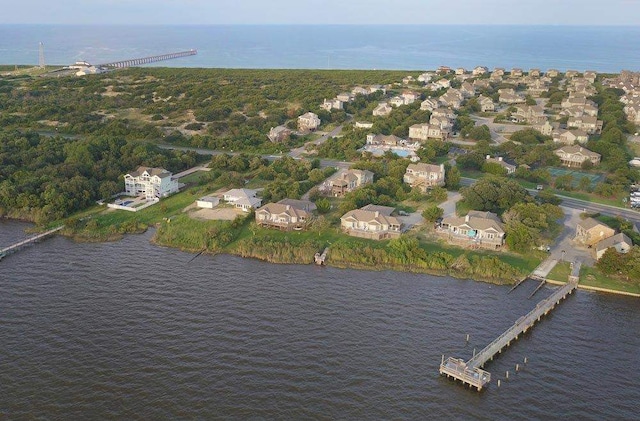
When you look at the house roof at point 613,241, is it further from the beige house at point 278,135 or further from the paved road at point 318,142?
the beige house at point 278,135

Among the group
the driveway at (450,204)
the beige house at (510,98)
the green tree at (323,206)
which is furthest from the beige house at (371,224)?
the beige house at (510,98)

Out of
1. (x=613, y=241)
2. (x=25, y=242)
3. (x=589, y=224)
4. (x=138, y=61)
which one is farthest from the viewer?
(x=138, y=61)

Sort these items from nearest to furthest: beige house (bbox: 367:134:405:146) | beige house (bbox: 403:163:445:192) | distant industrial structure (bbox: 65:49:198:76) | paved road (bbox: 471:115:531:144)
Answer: beige house (bbox: 403:163:445:192)
beige house (bbox: 367:134:405:146)
paved road (bbox: 471:115:531:144)
distant industrial structure (bbox: 65:49:198:76)

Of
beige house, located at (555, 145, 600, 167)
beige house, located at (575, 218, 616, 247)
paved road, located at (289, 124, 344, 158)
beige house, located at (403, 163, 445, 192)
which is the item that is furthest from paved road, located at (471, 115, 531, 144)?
beige house, located at (575, 218, 616, 247)

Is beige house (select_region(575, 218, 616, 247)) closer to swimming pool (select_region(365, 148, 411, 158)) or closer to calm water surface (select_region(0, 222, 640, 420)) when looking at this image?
calm water surface (select_region(0, 222, 640, 420))

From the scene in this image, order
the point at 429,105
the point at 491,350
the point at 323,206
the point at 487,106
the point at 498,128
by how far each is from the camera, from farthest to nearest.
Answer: the point at 487,106 < the point at 429,105 < the point at 498,128 < the point at 323,206 < the point at 491,350

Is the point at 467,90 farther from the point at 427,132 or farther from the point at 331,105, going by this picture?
the point at 427,132

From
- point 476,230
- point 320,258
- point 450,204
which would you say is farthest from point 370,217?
point 450,204
